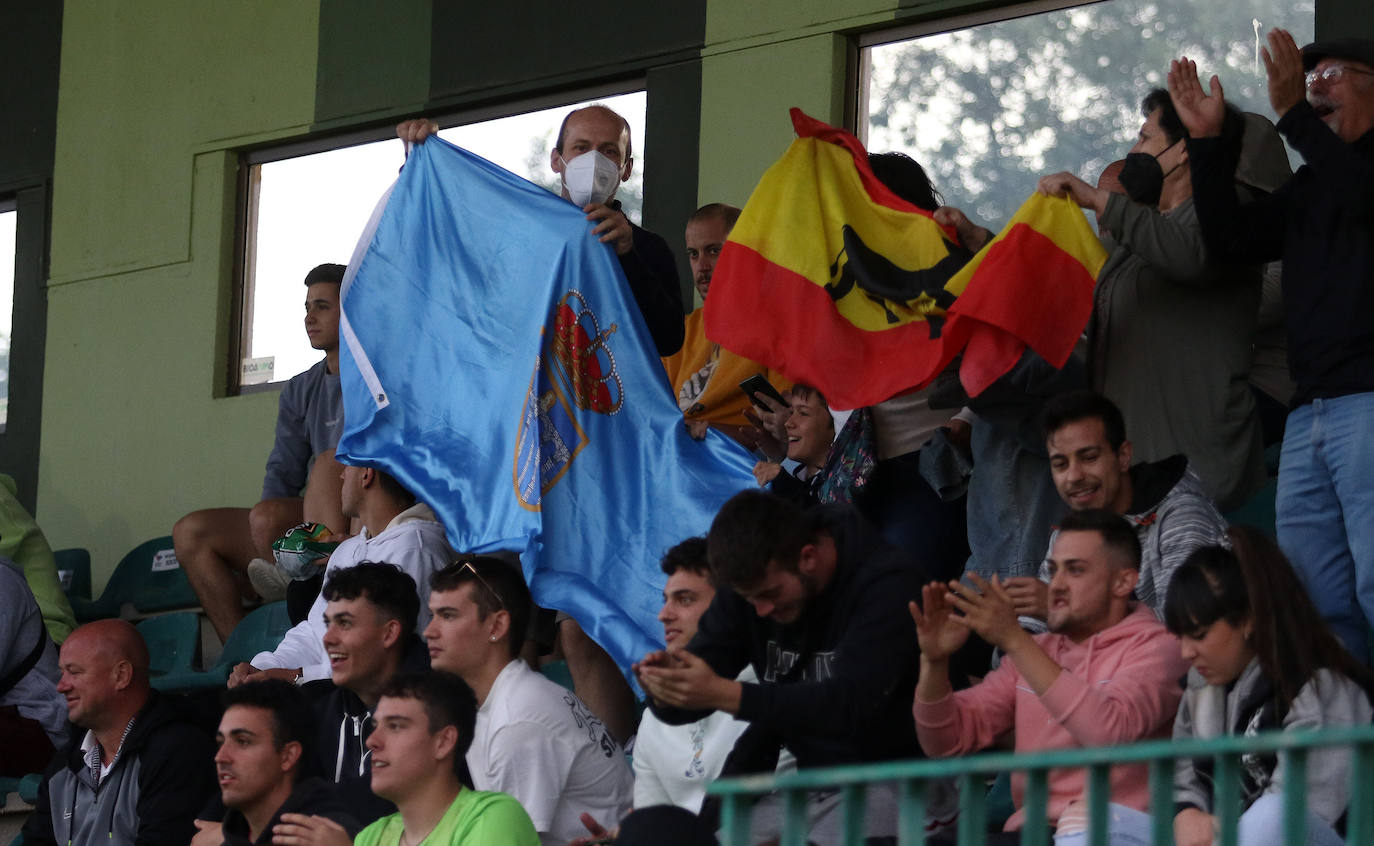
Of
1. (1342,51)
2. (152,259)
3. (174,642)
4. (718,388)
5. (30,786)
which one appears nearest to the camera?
(1342,51)

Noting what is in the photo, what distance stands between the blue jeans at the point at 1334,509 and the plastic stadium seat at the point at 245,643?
365 cm

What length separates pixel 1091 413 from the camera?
4523 millimetres

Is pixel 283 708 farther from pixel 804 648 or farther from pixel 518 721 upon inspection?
pixel 804 648

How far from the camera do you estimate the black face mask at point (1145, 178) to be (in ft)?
16.4

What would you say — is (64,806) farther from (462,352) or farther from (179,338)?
(179,338)

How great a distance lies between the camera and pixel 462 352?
6129mm

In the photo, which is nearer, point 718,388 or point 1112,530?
point 1112,530

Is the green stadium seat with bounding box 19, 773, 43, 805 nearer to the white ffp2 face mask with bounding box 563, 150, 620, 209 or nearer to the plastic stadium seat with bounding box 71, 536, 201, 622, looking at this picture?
the plastic stadium seat with bounding box 71, 536, 201, 622

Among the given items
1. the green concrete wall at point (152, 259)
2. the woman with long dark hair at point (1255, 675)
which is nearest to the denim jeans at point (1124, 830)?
the woman with long dark hair at point (1255, 675)

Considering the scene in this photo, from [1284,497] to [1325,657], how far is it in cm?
87

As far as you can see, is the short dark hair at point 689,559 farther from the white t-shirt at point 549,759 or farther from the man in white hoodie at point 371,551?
the man in white hoodie at point 371,551

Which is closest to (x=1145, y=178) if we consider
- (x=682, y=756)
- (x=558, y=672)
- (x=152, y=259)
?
(x=682, y=756)

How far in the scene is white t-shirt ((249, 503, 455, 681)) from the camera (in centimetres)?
593

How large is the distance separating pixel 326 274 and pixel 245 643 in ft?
4.65
